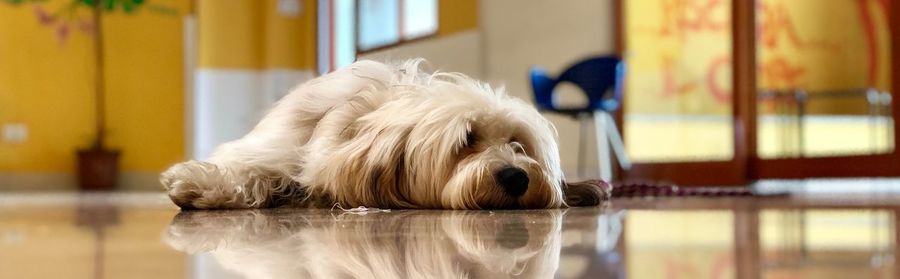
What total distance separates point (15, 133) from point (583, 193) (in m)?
8.07

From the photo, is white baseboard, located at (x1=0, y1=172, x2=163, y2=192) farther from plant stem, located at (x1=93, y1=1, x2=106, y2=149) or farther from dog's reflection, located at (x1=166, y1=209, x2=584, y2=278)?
dog's reflection, located at (x1=166, y1=209, x2=584, y2=278)

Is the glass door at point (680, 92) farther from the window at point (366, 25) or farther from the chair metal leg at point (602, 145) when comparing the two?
the window at point (366, 25)

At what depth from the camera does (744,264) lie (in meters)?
1.08

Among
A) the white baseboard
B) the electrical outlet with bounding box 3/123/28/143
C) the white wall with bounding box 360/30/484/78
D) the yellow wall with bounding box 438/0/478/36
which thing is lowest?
the white baseboard

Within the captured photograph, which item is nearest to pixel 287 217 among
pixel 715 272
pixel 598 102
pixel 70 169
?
pixel 715 272

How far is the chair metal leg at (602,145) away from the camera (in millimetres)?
6930

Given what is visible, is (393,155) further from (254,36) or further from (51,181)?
(254,36)

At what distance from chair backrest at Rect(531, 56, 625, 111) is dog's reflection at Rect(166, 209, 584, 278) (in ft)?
13.2

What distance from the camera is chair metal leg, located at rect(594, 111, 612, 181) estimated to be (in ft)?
22.7

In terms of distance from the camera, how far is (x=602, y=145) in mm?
6930

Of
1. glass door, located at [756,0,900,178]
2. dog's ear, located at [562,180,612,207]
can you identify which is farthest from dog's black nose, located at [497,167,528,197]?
glass door, located at [756,0,900,178]

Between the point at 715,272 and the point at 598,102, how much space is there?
5414 mm

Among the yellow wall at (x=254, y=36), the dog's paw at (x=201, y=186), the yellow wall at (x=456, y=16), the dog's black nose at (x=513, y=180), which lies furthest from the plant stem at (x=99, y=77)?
the dog's black nose at (x=513, y=180)

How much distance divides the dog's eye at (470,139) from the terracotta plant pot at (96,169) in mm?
7596
